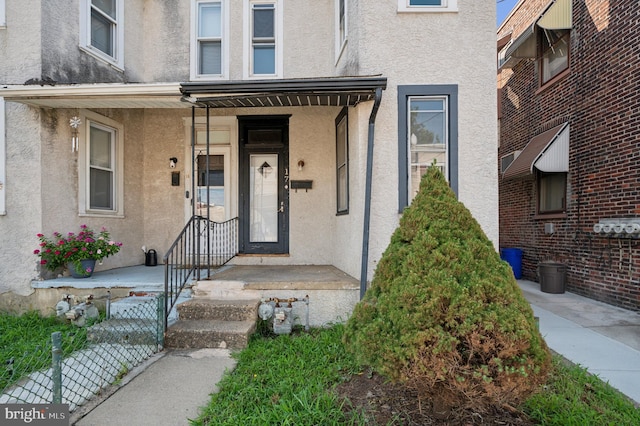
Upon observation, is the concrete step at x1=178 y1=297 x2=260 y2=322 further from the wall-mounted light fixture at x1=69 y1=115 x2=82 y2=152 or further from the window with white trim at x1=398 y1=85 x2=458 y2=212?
the wall-mounted light fixture at x1=69 y1=115 x2=82 y2=152

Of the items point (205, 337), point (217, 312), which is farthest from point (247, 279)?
point (205, 337)

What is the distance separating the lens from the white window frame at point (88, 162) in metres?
5.53

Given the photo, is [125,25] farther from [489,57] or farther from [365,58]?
[489,57]

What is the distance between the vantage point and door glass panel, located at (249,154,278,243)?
669cm

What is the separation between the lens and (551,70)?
7.48m

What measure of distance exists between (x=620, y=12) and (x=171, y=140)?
26.9 ft

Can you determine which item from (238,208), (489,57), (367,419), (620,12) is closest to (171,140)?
(238,208)

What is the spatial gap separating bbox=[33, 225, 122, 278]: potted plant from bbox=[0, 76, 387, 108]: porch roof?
6.29 ft

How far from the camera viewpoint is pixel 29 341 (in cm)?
398

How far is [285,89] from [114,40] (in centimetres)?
413

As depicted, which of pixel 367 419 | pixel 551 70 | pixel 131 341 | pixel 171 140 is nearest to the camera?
pixel 367 419

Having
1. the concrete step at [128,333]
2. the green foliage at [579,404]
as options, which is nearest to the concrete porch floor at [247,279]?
the concrete step at [128,333]

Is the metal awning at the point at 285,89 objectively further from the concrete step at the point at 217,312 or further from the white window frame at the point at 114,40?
the concrete step at the point at 217,312

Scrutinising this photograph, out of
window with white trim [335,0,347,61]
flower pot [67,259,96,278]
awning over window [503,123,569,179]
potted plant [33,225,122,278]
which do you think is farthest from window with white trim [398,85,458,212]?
flower pot [67,259,96,278]
